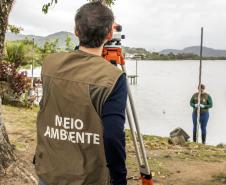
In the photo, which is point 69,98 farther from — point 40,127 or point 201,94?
point 201,94

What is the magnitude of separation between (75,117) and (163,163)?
20.4ft

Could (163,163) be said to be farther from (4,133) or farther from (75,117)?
(75,117)

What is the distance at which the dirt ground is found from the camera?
6199mm

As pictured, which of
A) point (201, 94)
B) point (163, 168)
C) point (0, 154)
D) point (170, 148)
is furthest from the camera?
point (201, 94)

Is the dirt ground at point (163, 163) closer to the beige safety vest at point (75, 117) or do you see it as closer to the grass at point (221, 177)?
the grass at point (221, 177)

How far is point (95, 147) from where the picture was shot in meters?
2.60

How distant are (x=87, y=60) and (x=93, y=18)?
25 cm

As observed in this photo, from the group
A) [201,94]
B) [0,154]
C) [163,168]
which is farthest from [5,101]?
[0,154]

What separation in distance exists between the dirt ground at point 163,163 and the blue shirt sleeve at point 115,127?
3.63 meters

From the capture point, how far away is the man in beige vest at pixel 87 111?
2.52m

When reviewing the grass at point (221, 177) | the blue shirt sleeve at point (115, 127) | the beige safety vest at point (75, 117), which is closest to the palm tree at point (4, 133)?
the beige safety vest at point (75, 117)

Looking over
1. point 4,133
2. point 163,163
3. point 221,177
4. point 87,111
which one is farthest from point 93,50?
point 163,163

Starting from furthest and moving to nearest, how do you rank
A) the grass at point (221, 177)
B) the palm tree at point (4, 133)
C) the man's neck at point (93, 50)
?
the grass at point (221, 177) < the palm tree at point (4, 133) < the man's neck at point (93, 50)

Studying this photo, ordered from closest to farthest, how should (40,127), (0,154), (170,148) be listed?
(40,127), (0,154), (170,148)
